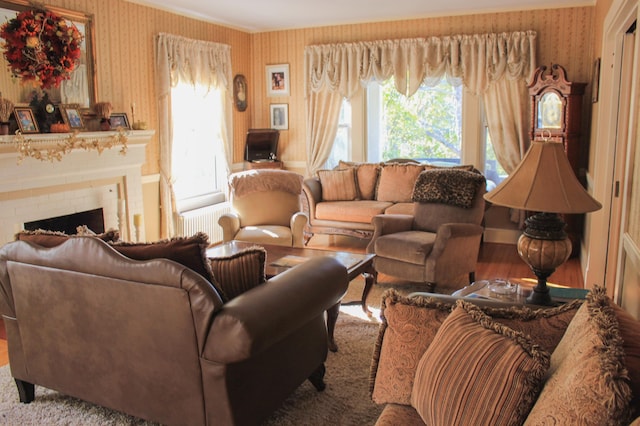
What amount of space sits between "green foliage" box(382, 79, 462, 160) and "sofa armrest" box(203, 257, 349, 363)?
4.30 meters

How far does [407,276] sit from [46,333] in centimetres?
270

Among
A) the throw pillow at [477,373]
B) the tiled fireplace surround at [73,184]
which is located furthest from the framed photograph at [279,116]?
the throw pillow at [477,373]

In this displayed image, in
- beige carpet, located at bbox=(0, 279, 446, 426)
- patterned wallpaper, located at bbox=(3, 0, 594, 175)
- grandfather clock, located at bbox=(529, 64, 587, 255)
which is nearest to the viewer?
beige carpet, located at bbox=(0, 279, 446, 426)

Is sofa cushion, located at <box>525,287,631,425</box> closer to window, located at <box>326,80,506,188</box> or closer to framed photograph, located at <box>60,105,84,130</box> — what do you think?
framed photograph, located at <box>60,105,84,130</box>

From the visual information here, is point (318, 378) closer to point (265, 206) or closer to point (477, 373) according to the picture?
point (477, 373)

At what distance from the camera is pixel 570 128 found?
17.9 feet

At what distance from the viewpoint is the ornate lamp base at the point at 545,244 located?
2330 mm

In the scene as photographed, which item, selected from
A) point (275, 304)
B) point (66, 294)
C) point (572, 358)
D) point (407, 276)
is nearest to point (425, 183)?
point (407, 276)

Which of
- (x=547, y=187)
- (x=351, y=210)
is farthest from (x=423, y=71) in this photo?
(x=547, y=187)

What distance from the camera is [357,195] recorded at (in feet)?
20.7

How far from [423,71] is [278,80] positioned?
191 cm

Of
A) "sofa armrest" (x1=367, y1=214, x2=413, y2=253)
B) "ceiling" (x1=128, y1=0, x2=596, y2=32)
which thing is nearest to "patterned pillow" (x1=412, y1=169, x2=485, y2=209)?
"sofa armrest" (x1=367, y1=214, x2=413, y2=253)

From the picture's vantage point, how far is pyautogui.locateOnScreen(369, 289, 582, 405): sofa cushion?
1.74 meters

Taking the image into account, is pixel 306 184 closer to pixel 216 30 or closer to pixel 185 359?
pixel 216 30
